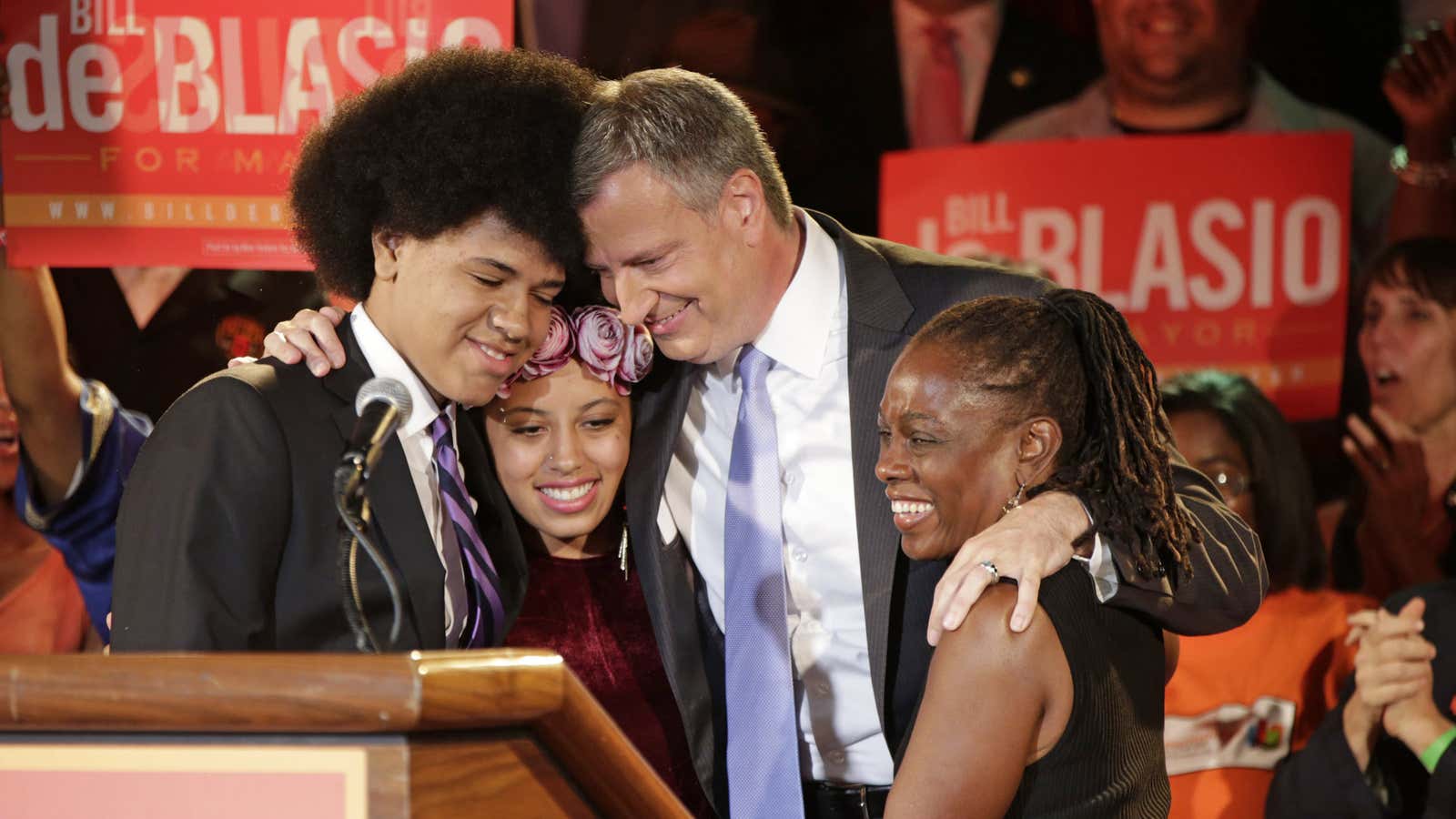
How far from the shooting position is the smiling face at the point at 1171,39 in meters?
4.46

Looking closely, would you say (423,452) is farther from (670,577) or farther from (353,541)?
(353,541)

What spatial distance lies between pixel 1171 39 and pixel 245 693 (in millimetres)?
4036

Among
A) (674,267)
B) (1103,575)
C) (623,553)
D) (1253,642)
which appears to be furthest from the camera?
(1253,642)

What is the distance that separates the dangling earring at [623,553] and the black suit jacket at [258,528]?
0.74 metres

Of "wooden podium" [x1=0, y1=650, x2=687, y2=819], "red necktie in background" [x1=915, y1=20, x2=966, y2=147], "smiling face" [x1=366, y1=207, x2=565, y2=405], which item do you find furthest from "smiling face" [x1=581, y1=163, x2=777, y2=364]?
"red necktie in background" [x1=915, y1=20, x2=966, y2=147]

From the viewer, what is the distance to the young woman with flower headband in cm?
280

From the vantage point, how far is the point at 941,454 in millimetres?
2129

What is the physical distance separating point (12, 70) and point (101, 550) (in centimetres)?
122

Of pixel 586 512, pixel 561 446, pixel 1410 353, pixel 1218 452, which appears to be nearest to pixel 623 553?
pixel 586 512

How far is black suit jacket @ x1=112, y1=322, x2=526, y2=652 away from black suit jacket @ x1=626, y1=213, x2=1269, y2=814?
2.02 feet

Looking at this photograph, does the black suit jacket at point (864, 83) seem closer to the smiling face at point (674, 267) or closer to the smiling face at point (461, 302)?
the smiling face at point (674, 267)

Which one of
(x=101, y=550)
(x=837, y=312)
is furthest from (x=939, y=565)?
(x=101, y=550)

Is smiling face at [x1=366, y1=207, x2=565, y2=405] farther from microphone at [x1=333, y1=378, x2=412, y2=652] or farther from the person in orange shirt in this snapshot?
the person in orange shirt

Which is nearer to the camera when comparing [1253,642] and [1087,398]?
[1087,398]
